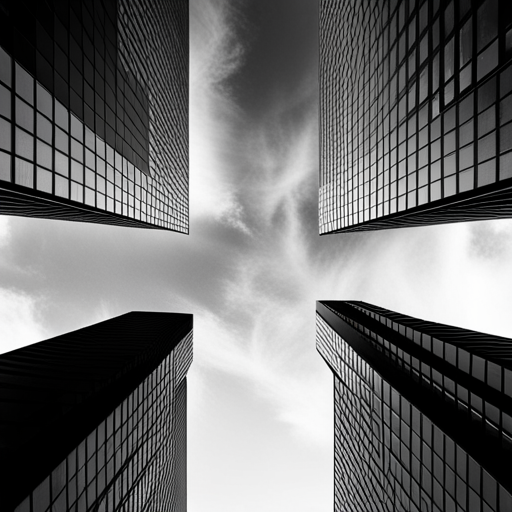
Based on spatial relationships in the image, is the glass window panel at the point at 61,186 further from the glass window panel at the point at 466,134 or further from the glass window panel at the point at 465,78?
the glass window panel at the point at 465,78

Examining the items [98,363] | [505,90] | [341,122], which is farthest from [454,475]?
[341,122]

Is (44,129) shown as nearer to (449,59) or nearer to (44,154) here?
(44,154)

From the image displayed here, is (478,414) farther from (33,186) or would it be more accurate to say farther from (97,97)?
(97,97)

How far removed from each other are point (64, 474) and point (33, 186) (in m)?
17.0

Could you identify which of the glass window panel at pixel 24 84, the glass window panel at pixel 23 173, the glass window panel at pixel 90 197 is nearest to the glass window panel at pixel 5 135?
the glass window panel at pixel 23 173

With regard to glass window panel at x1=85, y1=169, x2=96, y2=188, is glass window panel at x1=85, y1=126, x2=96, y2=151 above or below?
above

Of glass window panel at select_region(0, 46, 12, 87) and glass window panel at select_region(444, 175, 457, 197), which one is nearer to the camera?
glass window panel at select_region(0, 46, 12, 87)

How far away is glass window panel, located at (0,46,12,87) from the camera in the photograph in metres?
15.7

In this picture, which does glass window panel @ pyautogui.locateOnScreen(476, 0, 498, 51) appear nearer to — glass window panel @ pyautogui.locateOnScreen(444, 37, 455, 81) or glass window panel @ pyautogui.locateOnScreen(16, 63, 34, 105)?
glass window panel @ pyautogui.locateOnScreen(444, 37, 455, 81)

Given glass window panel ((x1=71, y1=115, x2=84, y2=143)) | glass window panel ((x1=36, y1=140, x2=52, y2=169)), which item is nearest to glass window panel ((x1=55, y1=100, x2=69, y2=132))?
glass window panel ((x1=71, y1=115, x2=84, y2=143))

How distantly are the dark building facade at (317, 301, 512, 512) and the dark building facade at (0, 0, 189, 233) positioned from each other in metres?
30.6

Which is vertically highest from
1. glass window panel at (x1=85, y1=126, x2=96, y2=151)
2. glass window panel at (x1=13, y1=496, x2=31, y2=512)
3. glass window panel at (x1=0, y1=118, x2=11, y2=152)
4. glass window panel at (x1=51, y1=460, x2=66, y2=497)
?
glass window panel at (x1=85, y1=126, x2=96, y2=151)

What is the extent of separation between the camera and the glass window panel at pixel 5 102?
1565cm

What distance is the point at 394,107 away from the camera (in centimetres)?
3189
